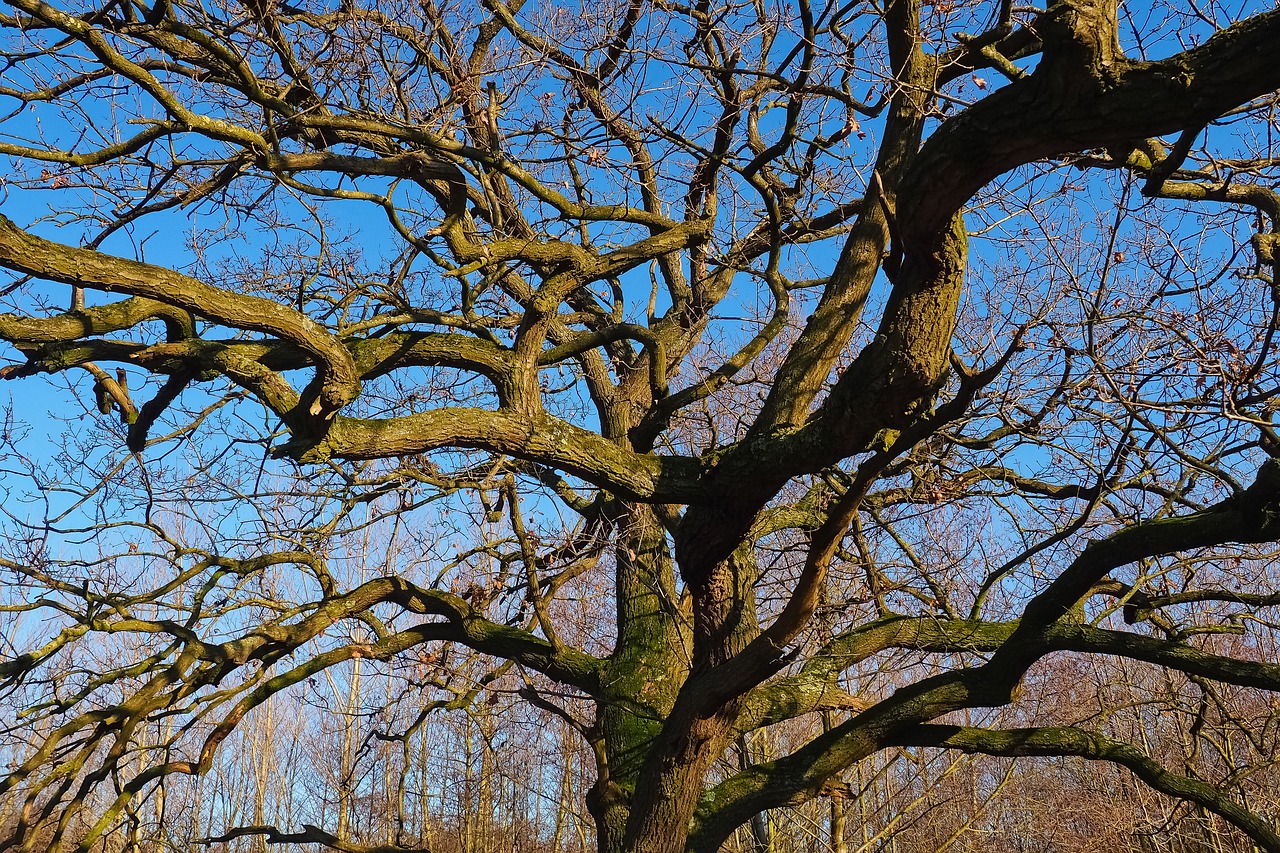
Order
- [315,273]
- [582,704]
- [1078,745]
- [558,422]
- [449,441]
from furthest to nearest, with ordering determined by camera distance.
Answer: [582,704], [315,273], [1078,745], [558,422], [449,441]

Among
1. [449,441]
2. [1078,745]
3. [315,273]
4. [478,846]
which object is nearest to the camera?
[449,441]

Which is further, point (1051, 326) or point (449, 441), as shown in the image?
point (1051, 326)

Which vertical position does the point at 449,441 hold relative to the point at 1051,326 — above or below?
below

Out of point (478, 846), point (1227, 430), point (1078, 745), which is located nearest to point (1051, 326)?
point (1227, 430)

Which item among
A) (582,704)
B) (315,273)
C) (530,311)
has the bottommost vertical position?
(530,311)

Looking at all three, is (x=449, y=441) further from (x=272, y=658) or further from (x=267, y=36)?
(x=272, y=658)

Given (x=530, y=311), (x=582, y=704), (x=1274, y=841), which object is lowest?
(x=1274, y=841)

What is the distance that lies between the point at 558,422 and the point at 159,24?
2392mm

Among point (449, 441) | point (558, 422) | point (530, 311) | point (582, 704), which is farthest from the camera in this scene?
point (582, 704)

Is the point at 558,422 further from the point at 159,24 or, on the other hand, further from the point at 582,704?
the point at 582,704

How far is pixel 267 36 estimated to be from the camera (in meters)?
4.32

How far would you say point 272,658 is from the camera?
18.8 ft

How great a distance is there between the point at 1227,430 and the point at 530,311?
3223mm

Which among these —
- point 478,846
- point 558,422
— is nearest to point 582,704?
point 478,846
